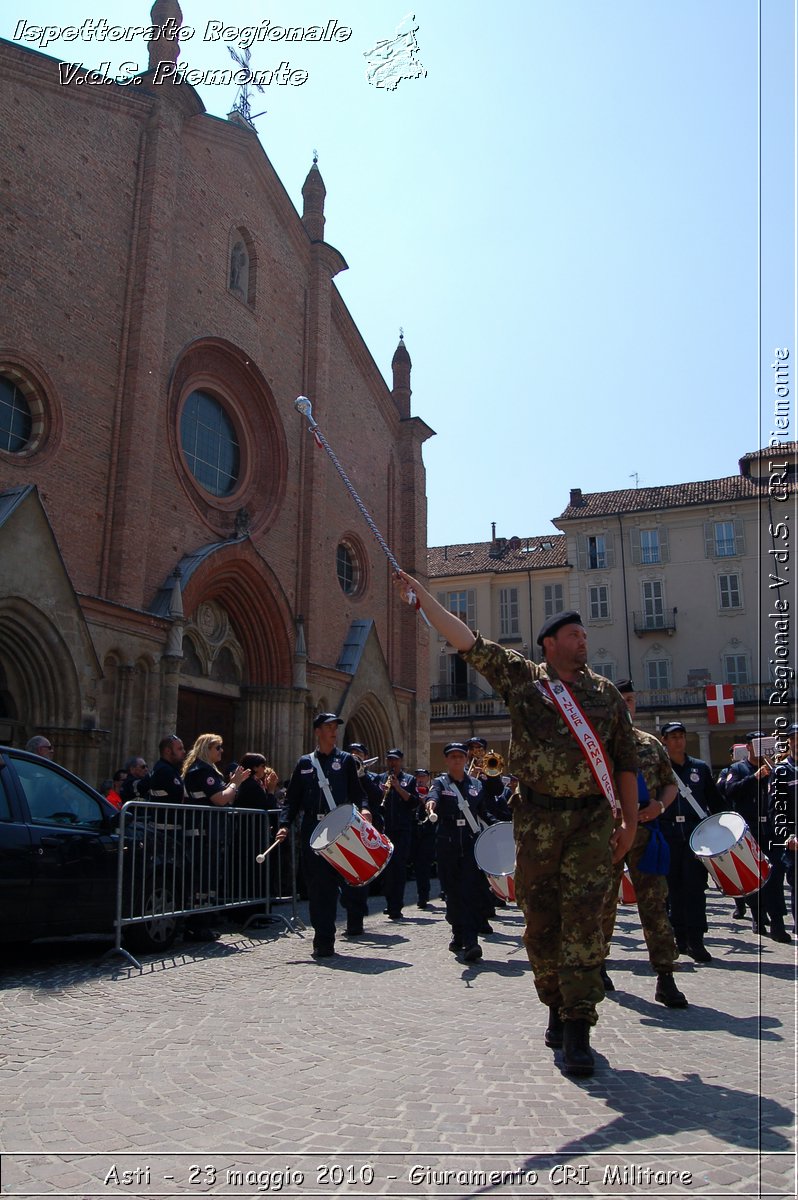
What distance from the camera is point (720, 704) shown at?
125ft

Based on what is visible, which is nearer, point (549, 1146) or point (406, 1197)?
point (406, 1197)

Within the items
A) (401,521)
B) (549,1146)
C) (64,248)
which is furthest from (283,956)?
(401,521)

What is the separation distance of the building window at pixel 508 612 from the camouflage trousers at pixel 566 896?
42.5 meters

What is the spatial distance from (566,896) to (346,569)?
20.8 m

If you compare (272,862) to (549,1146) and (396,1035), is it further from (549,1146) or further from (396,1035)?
(549,1146)

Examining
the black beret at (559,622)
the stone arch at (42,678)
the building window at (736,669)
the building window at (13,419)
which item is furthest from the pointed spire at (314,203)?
the building window at (736,669)

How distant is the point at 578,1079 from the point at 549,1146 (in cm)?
94

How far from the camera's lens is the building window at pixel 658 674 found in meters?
43.4

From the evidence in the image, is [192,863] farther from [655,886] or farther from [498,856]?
[655,886]

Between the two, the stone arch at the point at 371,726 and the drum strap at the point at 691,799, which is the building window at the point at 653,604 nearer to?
the stone arch at the point at 371,726

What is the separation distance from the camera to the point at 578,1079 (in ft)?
13.4

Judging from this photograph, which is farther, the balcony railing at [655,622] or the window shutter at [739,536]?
the balcony railing at [655,622]

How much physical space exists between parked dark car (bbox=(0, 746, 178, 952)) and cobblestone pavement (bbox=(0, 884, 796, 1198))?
0.42 m

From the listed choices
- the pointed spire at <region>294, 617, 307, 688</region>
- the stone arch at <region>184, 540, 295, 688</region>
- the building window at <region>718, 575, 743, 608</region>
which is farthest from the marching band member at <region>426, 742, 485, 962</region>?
the building window at <region>718, 575, 743, 608</region>
